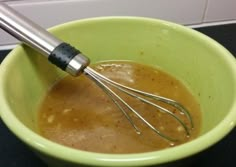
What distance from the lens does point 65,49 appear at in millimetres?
447

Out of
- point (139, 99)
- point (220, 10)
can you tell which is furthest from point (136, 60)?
point (220, 10)

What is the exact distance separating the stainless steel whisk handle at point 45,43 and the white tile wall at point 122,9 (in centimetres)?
18

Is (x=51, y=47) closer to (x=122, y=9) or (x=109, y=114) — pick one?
(x=109, y=114)

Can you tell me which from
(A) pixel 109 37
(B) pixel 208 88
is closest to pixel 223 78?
(B) pixel 208 88

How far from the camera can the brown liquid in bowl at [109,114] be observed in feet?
1.49

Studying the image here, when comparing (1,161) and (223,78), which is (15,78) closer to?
(1,161)

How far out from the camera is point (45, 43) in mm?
Result: 450

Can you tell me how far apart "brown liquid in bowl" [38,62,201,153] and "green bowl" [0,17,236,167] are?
0.01m

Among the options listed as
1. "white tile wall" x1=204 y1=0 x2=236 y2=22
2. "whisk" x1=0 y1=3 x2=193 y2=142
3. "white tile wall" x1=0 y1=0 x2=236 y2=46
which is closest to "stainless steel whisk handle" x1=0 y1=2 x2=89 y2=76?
"whisk" x1=0 y1=3 x2=193 y2=142

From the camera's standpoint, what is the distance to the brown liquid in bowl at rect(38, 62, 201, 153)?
0.45 metres

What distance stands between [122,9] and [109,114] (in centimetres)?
24

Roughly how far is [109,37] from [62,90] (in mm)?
99

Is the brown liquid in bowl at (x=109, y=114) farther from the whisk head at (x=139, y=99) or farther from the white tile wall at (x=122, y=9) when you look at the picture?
the white tile wall at (x=122, y=9)

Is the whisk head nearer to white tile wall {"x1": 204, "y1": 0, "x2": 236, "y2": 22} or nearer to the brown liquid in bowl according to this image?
the brown liquid in bowl
